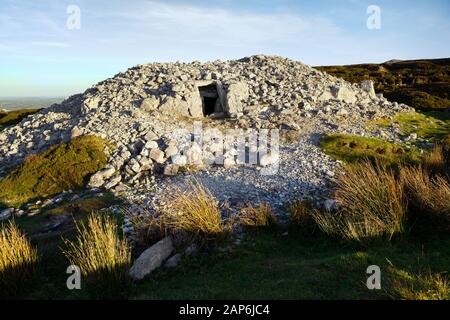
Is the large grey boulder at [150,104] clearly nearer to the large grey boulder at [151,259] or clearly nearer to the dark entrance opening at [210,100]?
the dark entrance opening at [210,100]

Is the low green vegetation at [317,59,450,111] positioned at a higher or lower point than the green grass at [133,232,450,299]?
higher

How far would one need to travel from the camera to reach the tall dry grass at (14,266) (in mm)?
8748

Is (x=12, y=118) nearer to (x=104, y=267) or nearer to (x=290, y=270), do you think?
(x=104, y=267)

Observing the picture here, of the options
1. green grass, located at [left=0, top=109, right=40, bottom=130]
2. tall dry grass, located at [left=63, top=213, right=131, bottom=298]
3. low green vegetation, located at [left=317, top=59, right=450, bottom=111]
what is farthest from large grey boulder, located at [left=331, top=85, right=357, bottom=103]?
green grass, located at [left=0, top=109, right=40, bottom=130]

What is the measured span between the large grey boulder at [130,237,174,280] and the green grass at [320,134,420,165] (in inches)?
327

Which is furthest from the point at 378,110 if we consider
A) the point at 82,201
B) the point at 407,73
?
the point at 407,73

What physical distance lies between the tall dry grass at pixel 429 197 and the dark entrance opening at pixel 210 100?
1161 centimetres

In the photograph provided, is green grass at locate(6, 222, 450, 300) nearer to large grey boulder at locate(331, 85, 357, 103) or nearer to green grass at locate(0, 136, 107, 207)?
green grass at locate(0, 136, 107, 207)

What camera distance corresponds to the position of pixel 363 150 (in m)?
16.5

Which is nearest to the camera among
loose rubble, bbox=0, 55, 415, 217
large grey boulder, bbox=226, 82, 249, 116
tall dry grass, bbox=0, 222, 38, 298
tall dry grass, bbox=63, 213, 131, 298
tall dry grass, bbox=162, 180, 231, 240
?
tall dry grass, bbox=63, 213, 131, 298

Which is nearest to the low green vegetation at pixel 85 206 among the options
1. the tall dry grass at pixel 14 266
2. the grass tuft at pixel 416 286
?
the tall dry grass at pixel 14 266

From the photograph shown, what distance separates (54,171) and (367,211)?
1137cm

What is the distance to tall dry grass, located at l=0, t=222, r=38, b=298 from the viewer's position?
8.75 metres

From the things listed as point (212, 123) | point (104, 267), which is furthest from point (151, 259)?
point (212, 123)
